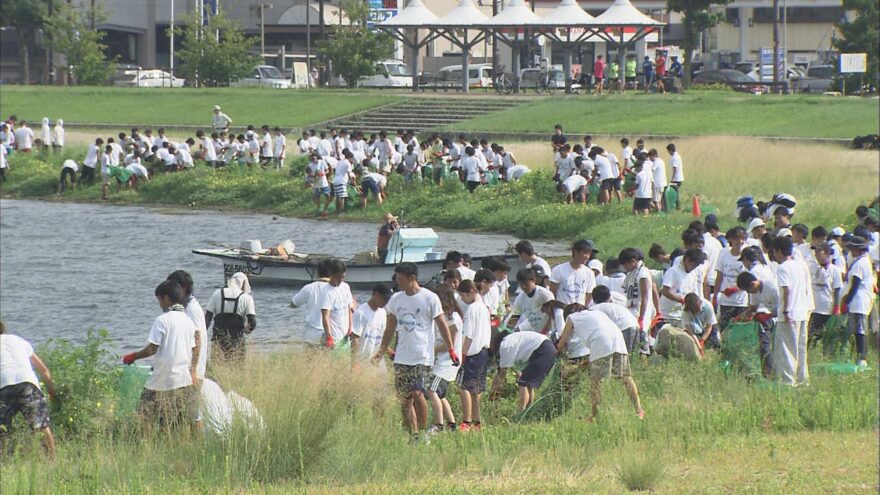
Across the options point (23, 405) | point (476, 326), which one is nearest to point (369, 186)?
point (476, 326)

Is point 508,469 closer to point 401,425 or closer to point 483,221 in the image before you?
point 401,425

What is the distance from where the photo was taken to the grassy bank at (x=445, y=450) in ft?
36.8

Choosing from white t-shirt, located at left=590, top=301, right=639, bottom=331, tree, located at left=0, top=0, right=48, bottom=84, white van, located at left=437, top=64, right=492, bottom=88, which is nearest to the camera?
white t-shirt, located at left=590, top=301, right=639, bottom=331

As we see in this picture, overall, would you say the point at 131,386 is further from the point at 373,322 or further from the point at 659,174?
the point at 659,174

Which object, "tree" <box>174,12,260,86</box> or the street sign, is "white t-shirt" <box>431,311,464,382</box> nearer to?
the street sign

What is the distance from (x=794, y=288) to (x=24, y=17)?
6717cm

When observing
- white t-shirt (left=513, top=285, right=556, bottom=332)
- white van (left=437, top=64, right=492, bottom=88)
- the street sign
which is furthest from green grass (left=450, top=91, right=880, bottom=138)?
white t-shirt (left=513, top=285, right=556, bottom=332)

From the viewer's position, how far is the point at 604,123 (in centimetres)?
4772

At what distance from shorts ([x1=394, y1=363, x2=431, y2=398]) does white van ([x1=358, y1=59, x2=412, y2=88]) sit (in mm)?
51548

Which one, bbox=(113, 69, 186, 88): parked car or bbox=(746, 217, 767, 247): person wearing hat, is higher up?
bbox=(113, 69, 186, 88): parked car

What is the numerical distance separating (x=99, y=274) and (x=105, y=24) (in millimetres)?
51486

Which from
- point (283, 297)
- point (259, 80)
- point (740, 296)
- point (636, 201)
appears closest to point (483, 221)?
point (636, 201)

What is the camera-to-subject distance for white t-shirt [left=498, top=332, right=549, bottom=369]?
14.0 meters

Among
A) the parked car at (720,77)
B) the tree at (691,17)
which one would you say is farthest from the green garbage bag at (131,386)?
the parked car at (720,77)
